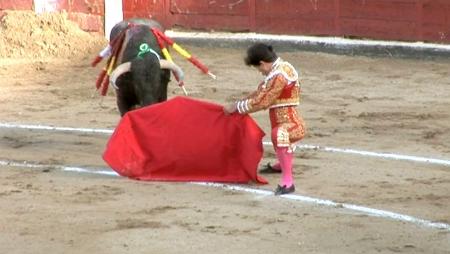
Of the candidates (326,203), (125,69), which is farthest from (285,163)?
(125,69)

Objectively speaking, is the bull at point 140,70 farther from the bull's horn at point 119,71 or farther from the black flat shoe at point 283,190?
the black flat shoe at point 283,190

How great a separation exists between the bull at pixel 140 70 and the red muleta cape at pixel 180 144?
2.08 ft

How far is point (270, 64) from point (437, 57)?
6174 millimetres

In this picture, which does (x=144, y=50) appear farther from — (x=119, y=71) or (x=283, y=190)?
(x=283, y=190)

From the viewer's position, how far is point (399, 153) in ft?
26.2

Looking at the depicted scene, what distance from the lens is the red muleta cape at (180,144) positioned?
709 centimetres

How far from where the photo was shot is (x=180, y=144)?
721 centimetres

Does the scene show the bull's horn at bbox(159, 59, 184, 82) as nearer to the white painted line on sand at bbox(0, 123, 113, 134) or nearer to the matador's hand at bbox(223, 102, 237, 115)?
the white painted line on sand at bbox(0, 123, 113, 134)

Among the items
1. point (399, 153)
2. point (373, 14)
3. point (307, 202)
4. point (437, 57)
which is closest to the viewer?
point (307, 202)

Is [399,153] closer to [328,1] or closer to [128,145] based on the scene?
[128,145]

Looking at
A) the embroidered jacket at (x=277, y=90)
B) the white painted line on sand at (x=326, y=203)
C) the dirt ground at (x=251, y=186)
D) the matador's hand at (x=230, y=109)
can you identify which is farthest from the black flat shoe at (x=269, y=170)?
the embroidered jacket at (x=277, y=90)

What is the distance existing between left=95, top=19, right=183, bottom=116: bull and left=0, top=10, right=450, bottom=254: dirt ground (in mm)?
457

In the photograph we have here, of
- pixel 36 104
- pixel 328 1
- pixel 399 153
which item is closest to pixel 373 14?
pixel 328 1

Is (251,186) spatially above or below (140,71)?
below
